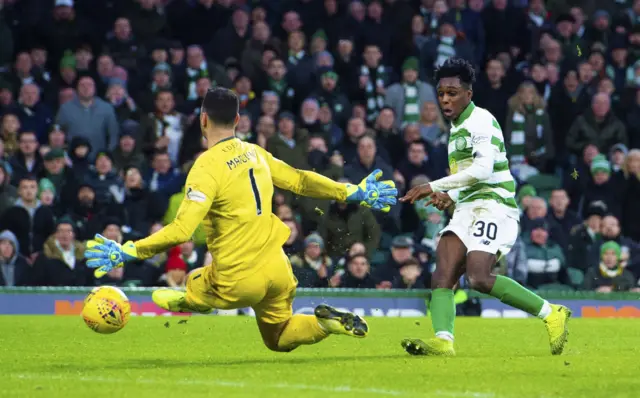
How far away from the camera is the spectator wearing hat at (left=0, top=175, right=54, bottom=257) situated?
55.2ft

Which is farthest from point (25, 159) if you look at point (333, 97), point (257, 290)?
point (257, 290)

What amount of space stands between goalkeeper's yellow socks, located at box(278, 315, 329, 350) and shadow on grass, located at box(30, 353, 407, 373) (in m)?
0.15

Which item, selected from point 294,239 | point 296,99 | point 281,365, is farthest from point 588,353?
point 296,99

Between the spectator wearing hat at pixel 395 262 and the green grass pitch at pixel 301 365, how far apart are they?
3125 mm

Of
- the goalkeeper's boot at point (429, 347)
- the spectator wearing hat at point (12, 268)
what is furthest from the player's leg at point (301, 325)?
the spectator wearing hat at point (12, 268)

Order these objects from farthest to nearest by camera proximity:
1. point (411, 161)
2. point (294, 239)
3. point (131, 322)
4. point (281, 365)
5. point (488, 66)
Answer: point (488, 66) < point (411, 161) < point (294, 239) < point (131, 322) < point (281, 365)

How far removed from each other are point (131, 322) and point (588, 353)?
5.50 metres

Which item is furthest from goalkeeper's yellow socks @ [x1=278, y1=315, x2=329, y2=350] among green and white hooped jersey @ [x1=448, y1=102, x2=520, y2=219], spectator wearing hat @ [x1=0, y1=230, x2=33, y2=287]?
spectator wearing hat @ [x1=0, y1=230, x2=33, y2=287]

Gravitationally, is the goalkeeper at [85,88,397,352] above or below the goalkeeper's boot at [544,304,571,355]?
above

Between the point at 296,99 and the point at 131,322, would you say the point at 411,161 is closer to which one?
the point at 296,99

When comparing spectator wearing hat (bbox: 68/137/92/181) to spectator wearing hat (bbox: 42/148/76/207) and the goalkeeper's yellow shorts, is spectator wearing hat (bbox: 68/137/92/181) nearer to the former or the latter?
spectator wearing hat (bbox: 42/148/76/207)

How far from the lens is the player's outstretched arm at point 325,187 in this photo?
9.71 meters

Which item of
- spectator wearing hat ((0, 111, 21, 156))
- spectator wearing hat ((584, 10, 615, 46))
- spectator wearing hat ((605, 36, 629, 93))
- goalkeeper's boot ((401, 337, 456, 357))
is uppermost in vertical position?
spectator wearing hat ((584, 10, 615, 46))

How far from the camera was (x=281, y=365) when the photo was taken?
31.0ft
